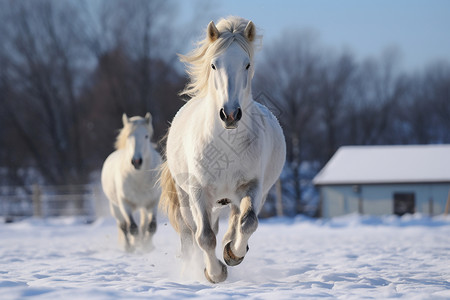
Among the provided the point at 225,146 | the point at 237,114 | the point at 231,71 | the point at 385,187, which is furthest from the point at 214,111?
the point at 385,187

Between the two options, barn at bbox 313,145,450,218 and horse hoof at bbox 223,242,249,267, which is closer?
horse hoof at bbox 223,242,249,267

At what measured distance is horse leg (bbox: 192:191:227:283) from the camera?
4.14 metres

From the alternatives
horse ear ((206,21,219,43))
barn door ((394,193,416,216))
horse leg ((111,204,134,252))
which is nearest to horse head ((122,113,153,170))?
horse leg ((111,204,134,252))

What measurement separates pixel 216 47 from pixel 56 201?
21.1 metres

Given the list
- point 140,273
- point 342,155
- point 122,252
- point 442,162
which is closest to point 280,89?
point 342,155

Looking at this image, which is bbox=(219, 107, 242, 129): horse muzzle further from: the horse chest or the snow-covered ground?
the horse chest

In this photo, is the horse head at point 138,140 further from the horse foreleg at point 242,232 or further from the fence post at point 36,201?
the fence post at point 36,201

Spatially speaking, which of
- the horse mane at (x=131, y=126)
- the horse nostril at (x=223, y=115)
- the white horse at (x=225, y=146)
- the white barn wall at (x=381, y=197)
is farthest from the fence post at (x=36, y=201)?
the horse nostril at (x=223, y=115)

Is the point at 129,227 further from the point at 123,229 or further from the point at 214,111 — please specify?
the point at 214,111

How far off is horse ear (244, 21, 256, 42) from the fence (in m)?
14.0

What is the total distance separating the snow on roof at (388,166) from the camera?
21609mm

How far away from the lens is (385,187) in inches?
850

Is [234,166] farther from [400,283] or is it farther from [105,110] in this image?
[105,110]

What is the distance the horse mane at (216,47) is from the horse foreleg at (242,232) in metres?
1.02
